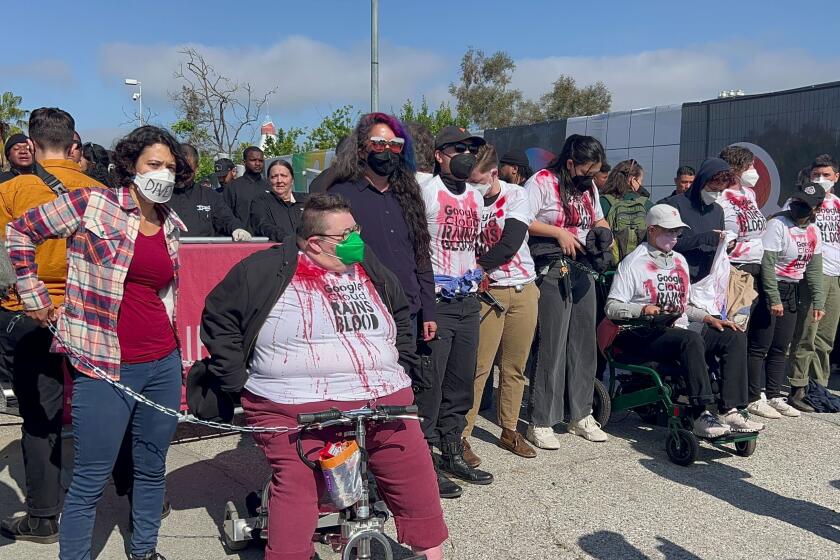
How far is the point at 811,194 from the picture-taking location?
21.6 feet

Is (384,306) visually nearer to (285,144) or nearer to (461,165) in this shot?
(461,165)

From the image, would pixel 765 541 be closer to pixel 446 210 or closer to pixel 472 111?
pixel 446 210

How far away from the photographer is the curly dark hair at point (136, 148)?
3.36 m

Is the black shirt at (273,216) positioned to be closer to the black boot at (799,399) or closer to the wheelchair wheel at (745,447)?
the wheelchair wheel at (745,447)

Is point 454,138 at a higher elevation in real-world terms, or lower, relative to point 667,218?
higher

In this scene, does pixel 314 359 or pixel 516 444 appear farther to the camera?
pixel 516 444

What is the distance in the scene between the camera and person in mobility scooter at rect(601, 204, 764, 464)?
5.38m

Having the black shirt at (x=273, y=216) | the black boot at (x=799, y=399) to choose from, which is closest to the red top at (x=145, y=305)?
the black shirt at (x=273, y=216)

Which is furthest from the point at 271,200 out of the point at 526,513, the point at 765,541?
the point at 765,541

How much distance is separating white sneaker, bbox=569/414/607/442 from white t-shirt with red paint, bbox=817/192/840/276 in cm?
270

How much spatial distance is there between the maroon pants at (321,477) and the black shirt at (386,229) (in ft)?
3.02

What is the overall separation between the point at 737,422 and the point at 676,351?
0.66 meters

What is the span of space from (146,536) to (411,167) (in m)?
2.26

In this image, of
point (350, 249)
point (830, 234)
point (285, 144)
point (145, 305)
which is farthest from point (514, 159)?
point (285, 144)
